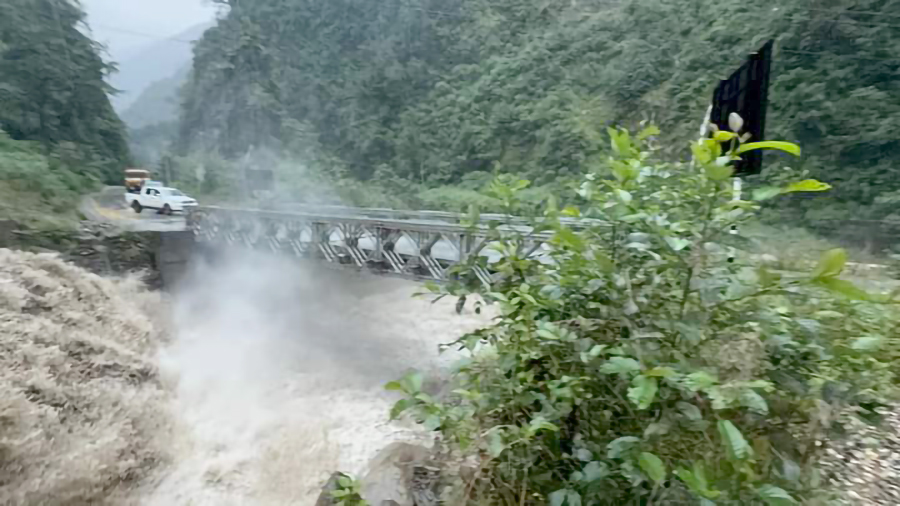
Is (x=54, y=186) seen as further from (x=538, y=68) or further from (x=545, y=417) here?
(x=545, y=417)

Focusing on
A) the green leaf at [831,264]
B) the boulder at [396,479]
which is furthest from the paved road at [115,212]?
the green leaf at [831,264]

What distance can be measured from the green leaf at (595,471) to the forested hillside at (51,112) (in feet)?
20.3

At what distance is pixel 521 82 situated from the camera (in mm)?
6523

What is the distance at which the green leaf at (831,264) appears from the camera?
732 millimetres

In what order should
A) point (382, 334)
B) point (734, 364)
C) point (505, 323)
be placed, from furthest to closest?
point (382, 334) < point (505, 323) < point (734, 364)

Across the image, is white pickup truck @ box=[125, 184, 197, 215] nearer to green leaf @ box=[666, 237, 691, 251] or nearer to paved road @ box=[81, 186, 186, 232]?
paved road @ box=[81, 186, 186, 232]

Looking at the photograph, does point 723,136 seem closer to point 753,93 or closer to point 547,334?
point 547,334

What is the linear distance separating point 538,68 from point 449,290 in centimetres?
584

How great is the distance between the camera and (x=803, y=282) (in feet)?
2.65

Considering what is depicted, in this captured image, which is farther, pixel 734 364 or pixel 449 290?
pixel 449 290

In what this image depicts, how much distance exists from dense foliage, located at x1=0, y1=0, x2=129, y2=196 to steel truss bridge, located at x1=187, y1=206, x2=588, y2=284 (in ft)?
3.97

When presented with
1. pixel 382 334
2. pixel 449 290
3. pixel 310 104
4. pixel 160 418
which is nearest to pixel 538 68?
pixel 310 104

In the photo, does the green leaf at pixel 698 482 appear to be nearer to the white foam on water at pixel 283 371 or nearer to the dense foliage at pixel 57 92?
the white foam on water at pixel 283 371

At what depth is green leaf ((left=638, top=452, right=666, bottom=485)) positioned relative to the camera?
81 cm
